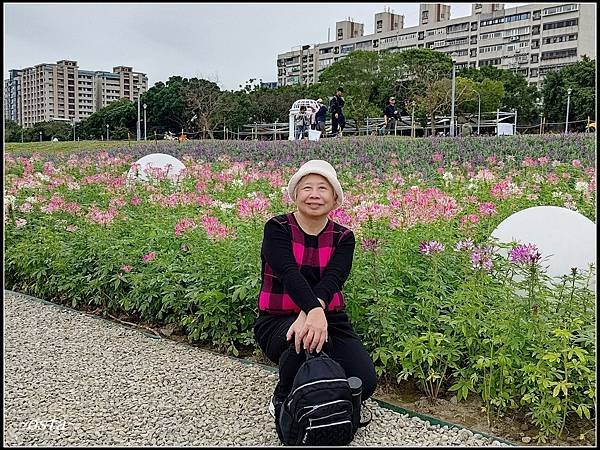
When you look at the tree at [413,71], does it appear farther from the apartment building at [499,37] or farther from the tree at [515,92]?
the apartment building at [499,37]

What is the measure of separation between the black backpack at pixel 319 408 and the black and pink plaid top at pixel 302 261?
0.38 meters

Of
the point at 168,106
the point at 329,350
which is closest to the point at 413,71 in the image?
the point at 168,106

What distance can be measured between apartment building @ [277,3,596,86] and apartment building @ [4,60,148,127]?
34.7 metres

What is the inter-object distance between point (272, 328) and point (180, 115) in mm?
44652

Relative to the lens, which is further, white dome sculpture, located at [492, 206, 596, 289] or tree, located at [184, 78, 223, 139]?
tree, located at [184, 78, 223, 139]

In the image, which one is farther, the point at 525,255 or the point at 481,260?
the point at 481,260

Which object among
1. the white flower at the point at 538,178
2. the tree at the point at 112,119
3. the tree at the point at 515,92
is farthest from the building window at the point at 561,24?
the white flower at the point at 538,178

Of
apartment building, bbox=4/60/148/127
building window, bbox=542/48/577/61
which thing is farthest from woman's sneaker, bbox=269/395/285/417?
building window, bbox=542/48/577/61

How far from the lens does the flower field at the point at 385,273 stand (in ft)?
9.87

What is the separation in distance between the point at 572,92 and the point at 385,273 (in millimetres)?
45474

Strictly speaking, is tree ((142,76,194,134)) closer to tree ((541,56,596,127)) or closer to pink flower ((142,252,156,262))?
tree ((541,56,596,127))

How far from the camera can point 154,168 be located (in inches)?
274

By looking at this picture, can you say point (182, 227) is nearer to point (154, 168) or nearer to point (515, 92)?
point (154, 168)

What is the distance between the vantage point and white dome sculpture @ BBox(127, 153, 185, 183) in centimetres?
691
